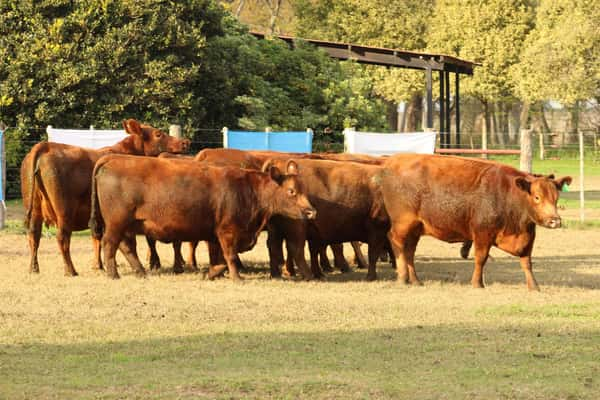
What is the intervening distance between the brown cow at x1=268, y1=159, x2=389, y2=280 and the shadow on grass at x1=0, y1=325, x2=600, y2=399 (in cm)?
435

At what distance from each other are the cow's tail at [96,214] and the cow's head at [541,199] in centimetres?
502

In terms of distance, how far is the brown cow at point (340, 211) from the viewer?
15.2m

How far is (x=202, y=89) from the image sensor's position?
28.8m

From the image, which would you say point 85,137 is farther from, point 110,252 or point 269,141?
point 110,252

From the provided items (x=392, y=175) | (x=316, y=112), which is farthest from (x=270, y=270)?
(x=316, y=112)

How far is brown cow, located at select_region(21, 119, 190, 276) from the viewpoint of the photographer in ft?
49.5

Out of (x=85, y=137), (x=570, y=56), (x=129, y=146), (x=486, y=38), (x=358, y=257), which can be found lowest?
(x=358, y=257)

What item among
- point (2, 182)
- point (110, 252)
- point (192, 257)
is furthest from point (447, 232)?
point (2, 182)

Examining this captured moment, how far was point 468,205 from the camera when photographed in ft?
47.5

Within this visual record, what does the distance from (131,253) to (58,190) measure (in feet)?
4.09

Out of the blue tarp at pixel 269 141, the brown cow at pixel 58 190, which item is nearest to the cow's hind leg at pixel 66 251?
the brown cow at pixel 58 190

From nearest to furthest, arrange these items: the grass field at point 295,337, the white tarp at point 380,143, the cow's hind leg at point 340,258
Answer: the grass field at point 295,337
the cow's hind leg at point 340,258
the white tarp at point 380,143

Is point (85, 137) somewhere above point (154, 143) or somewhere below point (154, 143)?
above

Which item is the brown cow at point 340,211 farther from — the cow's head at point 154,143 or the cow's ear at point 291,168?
the cow's head at point 154,143
